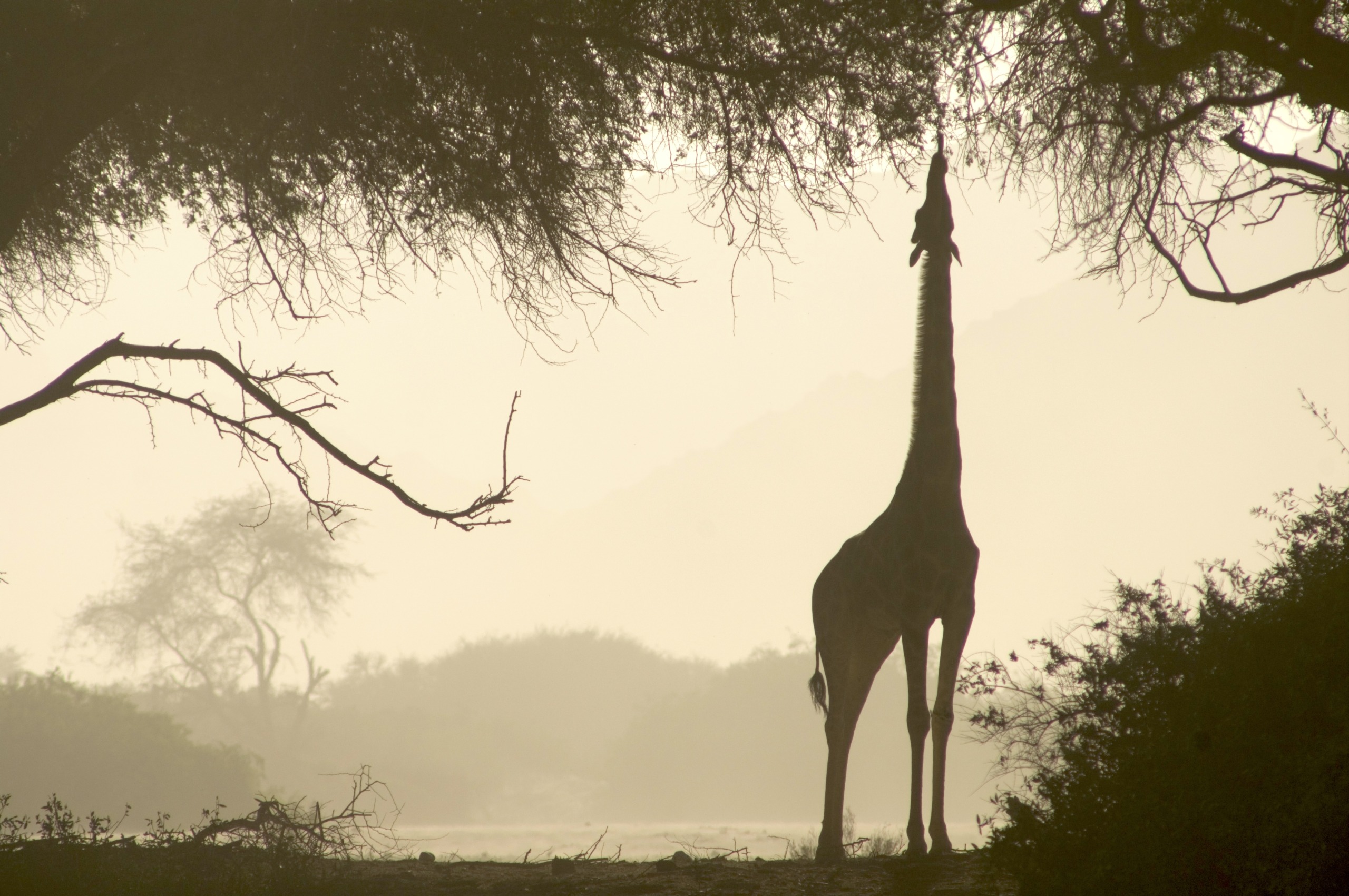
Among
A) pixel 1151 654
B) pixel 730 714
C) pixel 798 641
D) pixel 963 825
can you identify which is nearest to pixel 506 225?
pixel 1151 654

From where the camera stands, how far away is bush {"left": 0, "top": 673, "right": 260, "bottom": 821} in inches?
809

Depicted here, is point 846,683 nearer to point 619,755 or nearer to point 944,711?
point 944,711

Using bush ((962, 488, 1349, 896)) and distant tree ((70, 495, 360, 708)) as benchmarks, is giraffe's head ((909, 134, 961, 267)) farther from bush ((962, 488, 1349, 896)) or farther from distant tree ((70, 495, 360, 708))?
distant tree ((70, 495, 360, 708))

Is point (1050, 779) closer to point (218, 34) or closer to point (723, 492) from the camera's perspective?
point (218, 34)

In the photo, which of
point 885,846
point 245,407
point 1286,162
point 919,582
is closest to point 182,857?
point 245,407

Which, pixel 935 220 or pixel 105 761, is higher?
pixel 935 220

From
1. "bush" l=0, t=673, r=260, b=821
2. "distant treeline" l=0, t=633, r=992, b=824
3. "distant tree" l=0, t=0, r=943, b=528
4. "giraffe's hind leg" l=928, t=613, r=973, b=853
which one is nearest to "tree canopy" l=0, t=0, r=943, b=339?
"distant tree" l=0, t=0, r=943, b=528

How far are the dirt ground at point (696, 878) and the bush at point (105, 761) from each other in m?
17.8

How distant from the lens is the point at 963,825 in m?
29.8

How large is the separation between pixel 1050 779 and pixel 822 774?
34.4 m

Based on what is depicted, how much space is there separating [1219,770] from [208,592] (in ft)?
143

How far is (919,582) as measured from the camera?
20.5ft

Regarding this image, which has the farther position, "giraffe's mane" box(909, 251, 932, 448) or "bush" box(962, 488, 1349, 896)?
"giraffe's mane" box(909, 251, 932, 448)

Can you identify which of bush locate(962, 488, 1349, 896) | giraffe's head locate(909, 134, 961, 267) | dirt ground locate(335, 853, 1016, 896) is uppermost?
giraffe's head locate(909, 134, 961, 267)
